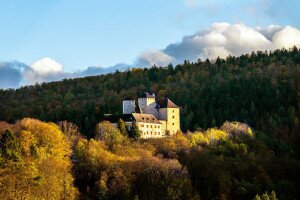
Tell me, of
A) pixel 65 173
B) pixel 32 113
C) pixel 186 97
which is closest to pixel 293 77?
pixel 186 97

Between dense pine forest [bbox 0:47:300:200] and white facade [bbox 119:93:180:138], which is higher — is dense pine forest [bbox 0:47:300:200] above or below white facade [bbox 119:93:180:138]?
below

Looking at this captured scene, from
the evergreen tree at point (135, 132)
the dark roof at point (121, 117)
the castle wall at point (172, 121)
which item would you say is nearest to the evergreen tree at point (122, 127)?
the evergreen tree at point (135, 132)

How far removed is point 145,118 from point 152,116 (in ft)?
10.1

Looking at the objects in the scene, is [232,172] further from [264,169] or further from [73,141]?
[73,141]

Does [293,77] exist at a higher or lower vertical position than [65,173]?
higher

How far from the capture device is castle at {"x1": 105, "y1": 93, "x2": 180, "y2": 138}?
367 feet

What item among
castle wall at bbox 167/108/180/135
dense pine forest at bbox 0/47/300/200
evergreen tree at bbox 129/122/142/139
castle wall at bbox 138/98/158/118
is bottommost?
dense pine forest at bbox 0/47/300/200

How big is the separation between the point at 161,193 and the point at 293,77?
361 ft

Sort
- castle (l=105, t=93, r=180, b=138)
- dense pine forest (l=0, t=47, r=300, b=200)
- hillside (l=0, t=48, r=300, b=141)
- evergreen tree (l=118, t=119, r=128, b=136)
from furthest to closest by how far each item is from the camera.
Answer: hillside (l=0, t=48, r=300, b=141), castle (l=105, t=93, r=180, b=138), evergreen tree (l=118, t=119, r=128, b=136), dense pine forest (l=0, t=47, r=300, b=200)

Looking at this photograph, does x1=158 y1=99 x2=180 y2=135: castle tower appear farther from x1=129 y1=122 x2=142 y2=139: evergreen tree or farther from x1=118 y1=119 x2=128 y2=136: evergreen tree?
x1=118 y1=119 x2=128 y2=136: evergreen tree

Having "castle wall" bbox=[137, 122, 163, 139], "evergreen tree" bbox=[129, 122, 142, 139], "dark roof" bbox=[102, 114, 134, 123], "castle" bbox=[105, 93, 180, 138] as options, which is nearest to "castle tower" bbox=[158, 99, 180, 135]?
"castle" bbox=[105, 93, 180, 138]

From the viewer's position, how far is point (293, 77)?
635 ft

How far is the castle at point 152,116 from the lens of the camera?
111812mm

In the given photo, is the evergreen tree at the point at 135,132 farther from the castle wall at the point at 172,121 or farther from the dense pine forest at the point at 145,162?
the castle wall at the point at 172,121
